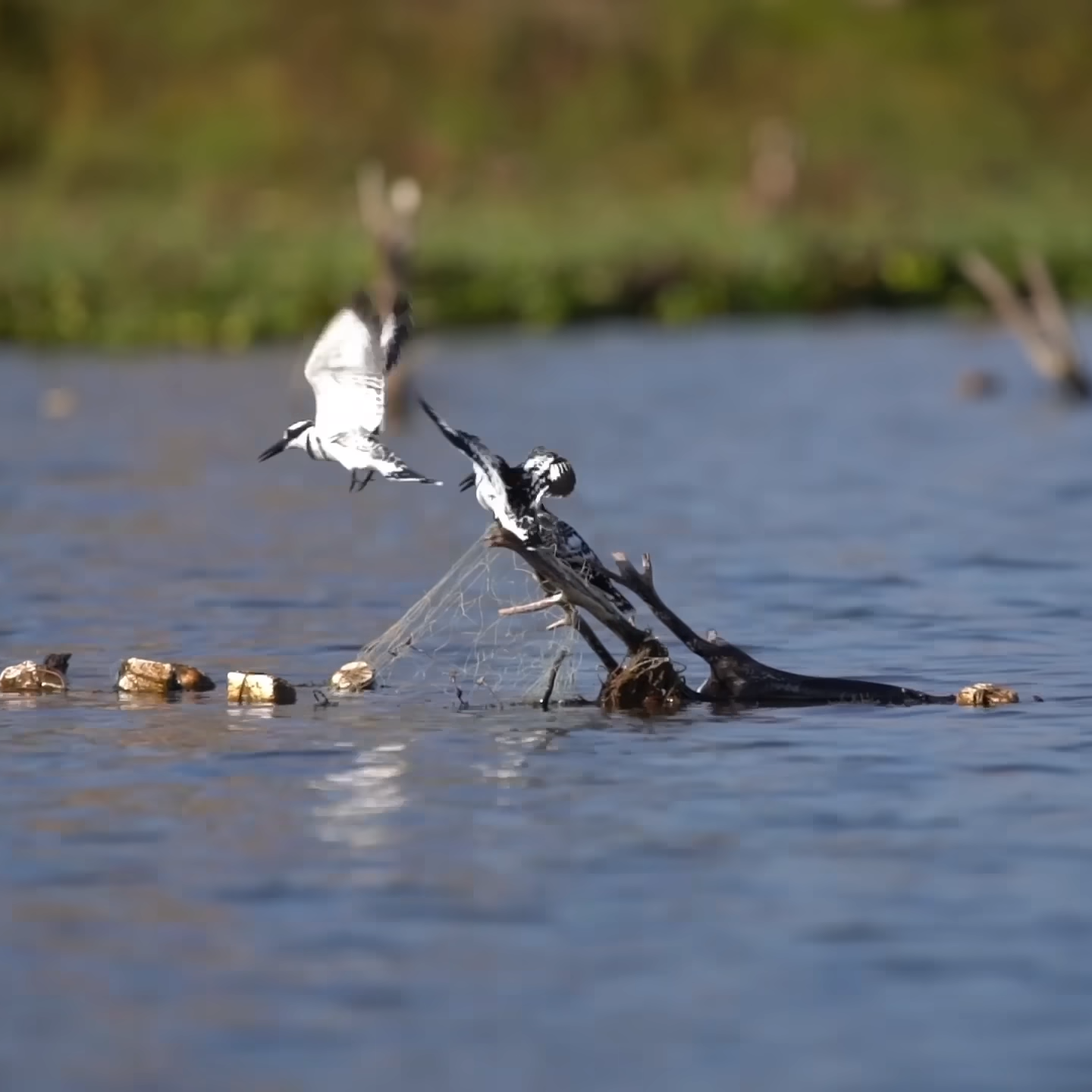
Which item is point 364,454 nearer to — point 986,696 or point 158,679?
point 158,679

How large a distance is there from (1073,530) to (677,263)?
968 inches

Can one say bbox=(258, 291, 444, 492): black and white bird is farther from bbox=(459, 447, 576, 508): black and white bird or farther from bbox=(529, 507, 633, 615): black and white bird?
bbox=(529, 507, 633, 615): black and white bird

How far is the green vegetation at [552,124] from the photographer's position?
49.5 m

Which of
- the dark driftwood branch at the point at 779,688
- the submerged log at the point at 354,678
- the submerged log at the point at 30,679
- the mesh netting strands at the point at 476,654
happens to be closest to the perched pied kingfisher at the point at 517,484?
the mesh netting strands at the point at 476,654

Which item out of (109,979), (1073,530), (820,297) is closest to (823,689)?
(109,979)

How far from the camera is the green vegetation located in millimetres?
49469

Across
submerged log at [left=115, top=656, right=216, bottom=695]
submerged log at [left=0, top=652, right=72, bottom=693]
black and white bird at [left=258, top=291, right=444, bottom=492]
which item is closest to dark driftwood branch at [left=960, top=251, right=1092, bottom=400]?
submerged log at [left=115, top=656, right=216, bottom=695]

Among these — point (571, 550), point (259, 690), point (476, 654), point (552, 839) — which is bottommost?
point (552, 839)

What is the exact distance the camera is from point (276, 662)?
14.2m

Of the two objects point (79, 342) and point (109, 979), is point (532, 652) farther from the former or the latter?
point (79, 342)

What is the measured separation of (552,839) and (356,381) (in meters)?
2.36

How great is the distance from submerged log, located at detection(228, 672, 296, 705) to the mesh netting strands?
0.40 m

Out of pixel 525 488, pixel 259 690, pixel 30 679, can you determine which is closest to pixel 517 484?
pixel 525 488

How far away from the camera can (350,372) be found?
37.1 feet
